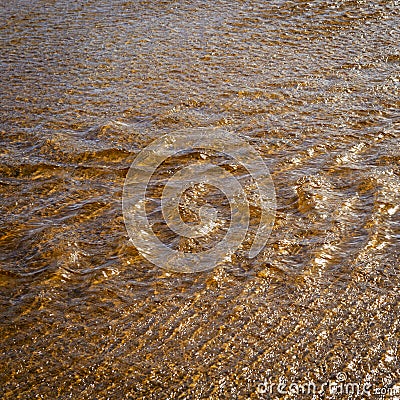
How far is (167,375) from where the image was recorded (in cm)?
A: 198

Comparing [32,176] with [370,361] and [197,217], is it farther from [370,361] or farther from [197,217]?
[370,361]

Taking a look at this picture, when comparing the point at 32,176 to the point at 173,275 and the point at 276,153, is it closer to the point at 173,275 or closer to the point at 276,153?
the point at 173,275

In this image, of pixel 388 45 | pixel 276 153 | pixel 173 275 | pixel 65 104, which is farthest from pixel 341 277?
pixel 388 45

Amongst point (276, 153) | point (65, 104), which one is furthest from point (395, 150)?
point (65, 104)

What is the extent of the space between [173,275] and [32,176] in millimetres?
1058

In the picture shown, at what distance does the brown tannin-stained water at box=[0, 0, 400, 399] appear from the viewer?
2.01m

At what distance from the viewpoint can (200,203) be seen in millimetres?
2812

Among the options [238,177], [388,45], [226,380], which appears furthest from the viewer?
[388,45]

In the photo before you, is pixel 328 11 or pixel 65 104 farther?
pixel 328 11

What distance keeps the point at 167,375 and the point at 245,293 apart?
1.61 feet

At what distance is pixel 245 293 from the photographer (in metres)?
2.31

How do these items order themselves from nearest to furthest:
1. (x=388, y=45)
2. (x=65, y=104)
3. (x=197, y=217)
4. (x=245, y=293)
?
(x=245, y=293) < (x=197, y=217) < (x=65, y=104) < (x=388, y=45)

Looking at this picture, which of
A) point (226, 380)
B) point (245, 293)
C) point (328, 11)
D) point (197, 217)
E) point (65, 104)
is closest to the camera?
point (226, 380)

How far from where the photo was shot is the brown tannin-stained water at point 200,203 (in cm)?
201
